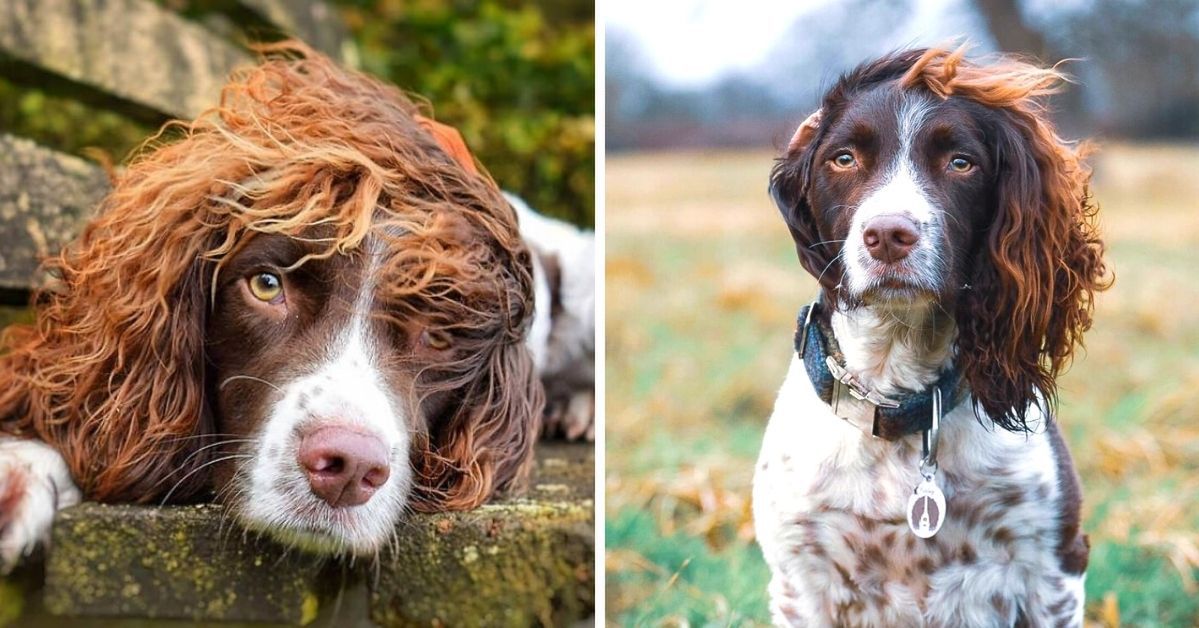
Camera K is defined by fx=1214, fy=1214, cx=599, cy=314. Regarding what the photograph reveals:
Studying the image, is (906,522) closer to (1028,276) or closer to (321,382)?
(1028,276)

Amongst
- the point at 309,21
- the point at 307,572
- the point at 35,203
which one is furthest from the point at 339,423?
the point at 309,21

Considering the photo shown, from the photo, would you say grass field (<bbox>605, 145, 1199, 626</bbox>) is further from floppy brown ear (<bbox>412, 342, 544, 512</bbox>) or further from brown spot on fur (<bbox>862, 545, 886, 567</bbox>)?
floppy brown ear (<bbox>412, 342, 544, 512</bbox>)

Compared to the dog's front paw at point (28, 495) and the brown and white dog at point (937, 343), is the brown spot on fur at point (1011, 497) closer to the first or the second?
the brown and white dog at point (937, 343)

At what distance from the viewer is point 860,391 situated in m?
2.39

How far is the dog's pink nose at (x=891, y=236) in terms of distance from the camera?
87.6 inches

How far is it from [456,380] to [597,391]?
588 mm

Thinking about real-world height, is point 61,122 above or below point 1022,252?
above

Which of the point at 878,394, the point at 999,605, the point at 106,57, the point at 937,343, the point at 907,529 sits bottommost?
the point at 999,605

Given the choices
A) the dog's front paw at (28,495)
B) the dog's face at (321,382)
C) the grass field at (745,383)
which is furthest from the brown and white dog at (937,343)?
the dog's front paw at (28,495)

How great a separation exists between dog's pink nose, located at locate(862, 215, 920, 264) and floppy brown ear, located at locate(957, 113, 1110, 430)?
5.8 inches

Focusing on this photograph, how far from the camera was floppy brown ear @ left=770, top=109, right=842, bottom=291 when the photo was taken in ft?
7.78

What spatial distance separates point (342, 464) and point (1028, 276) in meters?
1.32

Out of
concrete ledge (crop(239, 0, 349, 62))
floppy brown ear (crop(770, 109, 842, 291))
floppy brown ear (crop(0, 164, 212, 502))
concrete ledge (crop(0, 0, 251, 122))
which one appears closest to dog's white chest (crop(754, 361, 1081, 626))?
floppy brown ear (crop(770, 109, 842, 291))

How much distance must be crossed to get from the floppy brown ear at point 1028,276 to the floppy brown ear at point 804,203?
26cm
